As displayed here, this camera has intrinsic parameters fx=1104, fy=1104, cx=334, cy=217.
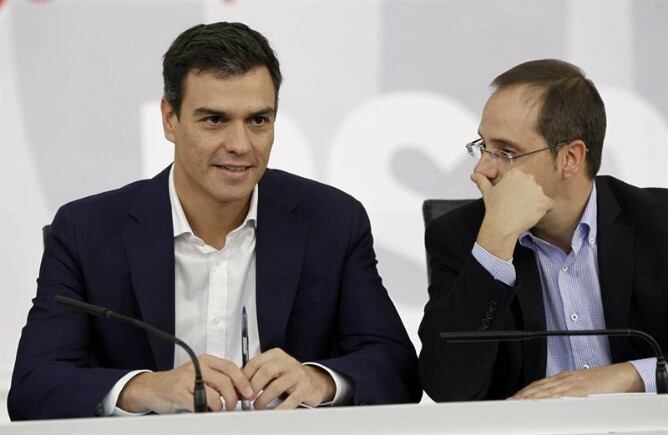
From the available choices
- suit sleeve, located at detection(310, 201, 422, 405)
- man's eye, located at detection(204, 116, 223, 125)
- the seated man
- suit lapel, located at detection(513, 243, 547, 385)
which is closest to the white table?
suit sleeve, located at detection(310, 201, 422, 405)

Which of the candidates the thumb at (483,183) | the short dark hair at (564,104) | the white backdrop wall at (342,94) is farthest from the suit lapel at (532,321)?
the white backdrop wall at (342,94)

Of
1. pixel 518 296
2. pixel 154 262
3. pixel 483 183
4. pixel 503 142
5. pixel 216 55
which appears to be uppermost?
pixel 216 55

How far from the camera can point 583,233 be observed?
2.72 metres

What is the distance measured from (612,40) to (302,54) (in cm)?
114

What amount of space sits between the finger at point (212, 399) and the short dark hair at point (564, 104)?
40.5 inches

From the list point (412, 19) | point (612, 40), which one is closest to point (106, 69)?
point (412, 19)

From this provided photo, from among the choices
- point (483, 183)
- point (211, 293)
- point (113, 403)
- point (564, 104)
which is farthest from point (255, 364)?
point (564, 104)

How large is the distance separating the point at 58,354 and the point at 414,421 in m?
1.00

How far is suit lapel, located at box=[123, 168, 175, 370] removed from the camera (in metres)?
2.51

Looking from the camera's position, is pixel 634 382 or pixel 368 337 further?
pixel 368 337

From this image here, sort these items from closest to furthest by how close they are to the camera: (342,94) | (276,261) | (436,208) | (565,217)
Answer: (276,261) < (565,217) < (436,208) < (342,94)

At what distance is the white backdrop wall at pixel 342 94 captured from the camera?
389 cm

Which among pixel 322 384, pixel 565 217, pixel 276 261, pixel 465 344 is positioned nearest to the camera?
pixel 322 384

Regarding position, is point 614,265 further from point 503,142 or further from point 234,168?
point 234,168
